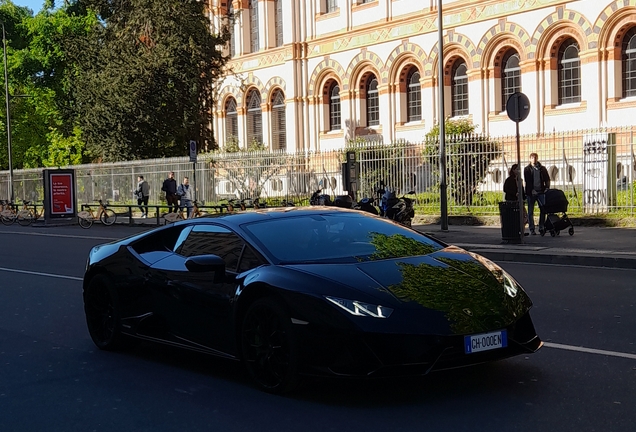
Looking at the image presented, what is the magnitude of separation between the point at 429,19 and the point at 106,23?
50.6 ft

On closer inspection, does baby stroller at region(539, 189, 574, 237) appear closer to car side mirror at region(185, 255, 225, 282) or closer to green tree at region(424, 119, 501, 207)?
green tree at region(424, 119, 501, 207)

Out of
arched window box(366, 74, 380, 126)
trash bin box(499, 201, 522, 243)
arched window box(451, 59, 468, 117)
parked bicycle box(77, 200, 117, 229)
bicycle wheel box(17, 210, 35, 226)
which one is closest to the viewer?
trash bin box(499, 201, 522, 243)

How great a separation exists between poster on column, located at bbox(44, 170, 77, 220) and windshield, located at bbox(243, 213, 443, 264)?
28.4 m

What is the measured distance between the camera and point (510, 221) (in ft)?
58.1

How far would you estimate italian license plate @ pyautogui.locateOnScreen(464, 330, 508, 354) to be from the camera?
5.55 metres

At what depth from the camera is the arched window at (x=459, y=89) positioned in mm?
37906

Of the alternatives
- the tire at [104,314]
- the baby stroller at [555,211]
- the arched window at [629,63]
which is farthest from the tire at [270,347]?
the arched window at [629,63]

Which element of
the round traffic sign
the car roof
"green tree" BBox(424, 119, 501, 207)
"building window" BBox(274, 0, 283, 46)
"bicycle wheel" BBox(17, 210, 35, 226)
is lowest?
"bicycle wheel" BBox(17, 210, 35, 226)

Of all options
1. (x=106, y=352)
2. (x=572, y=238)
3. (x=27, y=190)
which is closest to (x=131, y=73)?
(x=27, y=190)

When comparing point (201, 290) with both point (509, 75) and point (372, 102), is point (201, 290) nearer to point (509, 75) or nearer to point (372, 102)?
point (509, 75)

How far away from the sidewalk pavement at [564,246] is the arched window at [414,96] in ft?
61.6

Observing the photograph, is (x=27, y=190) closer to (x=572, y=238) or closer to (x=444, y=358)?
(x=572, y=238)

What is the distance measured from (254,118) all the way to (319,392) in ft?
145

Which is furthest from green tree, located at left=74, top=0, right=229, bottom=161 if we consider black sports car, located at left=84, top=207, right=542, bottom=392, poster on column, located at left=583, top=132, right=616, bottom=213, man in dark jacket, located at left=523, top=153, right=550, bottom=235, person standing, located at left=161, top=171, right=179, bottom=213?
black sports car, located at left=84, top=207, right=542, bottom=392
